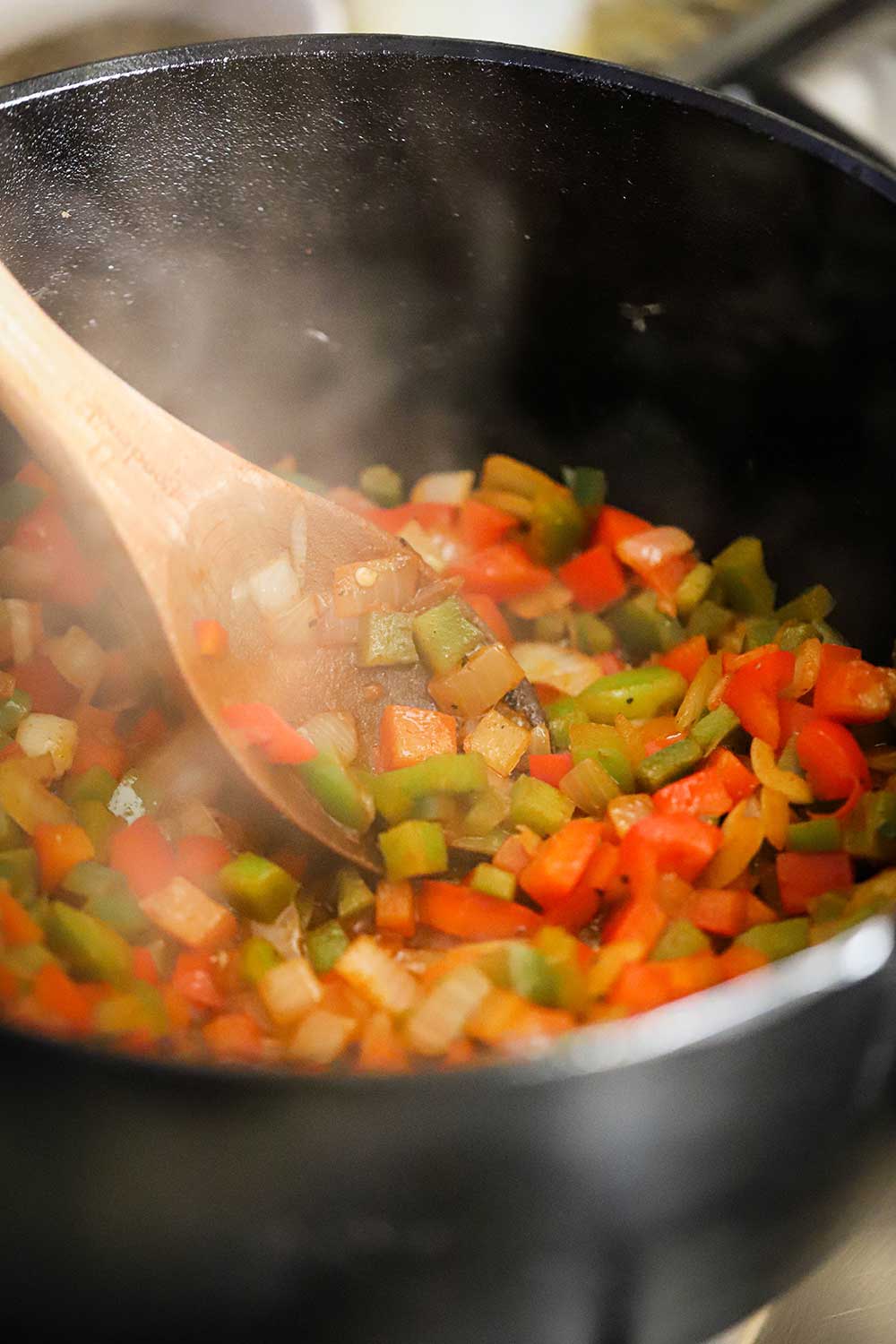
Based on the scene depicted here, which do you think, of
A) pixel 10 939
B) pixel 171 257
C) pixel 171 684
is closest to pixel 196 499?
pixel 171 684

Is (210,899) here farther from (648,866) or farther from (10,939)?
(648,866)

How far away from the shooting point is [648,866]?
1874 mm

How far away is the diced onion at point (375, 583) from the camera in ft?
7.13

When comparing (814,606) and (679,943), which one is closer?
(679,943)

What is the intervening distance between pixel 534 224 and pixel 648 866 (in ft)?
3.84

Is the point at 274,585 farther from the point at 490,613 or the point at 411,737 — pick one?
the point at 490,613

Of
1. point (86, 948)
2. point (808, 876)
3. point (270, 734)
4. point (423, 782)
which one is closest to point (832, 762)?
point (808, 876)

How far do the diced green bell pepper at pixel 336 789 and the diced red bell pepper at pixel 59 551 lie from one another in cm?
67

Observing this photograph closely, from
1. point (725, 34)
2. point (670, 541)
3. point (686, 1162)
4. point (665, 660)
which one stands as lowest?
point (686, 1162)

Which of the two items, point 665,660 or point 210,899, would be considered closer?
point 210,899

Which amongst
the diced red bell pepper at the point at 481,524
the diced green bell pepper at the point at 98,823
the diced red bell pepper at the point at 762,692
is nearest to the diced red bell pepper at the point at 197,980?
the diced green bell pepper at the point at 98,823

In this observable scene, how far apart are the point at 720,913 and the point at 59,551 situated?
1.42 meters

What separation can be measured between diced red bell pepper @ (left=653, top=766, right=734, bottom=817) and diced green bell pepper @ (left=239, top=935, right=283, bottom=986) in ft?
2.16

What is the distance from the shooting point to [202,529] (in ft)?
6.69
